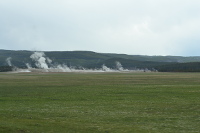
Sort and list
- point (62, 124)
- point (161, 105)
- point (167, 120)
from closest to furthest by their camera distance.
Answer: point (62, 124), point (167, 120), point (161, 105)

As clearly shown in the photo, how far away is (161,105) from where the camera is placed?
1284 inches

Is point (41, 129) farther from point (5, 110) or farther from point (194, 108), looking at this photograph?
point (194, 108)

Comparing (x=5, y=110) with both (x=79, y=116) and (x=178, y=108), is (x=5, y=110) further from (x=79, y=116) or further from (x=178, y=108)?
(x=178, y=108)

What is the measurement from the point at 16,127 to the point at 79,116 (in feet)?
21.1

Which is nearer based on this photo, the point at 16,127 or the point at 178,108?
the point at 16,127

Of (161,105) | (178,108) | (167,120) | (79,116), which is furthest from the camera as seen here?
(161,105)

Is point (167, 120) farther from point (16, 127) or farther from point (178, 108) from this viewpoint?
point (16, 127)

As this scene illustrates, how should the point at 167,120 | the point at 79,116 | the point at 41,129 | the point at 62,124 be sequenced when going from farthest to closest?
the point at 79,116, the point at 167,120, the point at 62,124, the point at 41,129

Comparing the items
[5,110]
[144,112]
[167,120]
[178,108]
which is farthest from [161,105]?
[5,110]

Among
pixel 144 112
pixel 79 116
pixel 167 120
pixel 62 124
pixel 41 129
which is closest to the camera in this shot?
pixel 41 129

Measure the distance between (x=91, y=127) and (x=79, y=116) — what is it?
4.94 meters

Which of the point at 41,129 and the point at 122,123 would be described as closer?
the point at 41,129

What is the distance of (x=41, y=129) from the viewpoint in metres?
20.6

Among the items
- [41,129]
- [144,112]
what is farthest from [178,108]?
[41,129]
